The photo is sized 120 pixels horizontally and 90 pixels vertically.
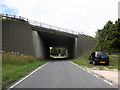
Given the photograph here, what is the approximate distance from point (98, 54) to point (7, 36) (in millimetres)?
12766

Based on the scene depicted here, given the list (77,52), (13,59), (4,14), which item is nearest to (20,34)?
(4,14)

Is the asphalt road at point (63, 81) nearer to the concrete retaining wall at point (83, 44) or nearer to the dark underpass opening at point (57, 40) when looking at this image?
the dark underpass opening at point (57, 40)

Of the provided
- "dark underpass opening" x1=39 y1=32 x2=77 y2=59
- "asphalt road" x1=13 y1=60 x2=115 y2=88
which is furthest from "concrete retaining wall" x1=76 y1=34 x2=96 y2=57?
"asphalt road" x1=13 y1=60 x2=115 y2=88

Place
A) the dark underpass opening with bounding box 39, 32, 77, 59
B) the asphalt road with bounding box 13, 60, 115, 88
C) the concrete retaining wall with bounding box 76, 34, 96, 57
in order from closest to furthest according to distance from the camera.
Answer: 1. the asphalt road with bounding box 13, 60, 115, 88
2. the dark underpass opening with bounding box 39, 32, 77, 59
3. the concrete retaining wall with bounding box 76, 34, 96, 57

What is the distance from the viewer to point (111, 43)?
28.6 metres

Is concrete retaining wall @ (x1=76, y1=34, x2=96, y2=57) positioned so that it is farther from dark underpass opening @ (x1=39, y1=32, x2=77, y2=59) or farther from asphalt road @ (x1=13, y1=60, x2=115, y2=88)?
asphalt road @ (x1=13, y1=60, x2=115, y2=88)

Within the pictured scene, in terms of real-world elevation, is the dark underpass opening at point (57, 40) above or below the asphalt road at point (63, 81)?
above

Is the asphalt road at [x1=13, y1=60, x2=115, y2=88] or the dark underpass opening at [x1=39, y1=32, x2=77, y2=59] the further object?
the dark underpass opening at [x1=39, y1=32, x2=77, y2=59]

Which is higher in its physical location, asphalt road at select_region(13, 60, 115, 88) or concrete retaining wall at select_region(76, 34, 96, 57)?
concrete retaining wall at select_region(76, 34, 96, 57)

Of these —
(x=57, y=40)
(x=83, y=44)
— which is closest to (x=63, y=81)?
(x=83, y=44)

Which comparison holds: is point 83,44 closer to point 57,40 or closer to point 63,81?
point 57,40

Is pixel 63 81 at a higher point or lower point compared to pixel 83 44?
lower

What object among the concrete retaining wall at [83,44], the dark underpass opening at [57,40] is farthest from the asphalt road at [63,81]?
the concrete retaining wall at [83,44]

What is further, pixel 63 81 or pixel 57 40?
pixel 57 40
